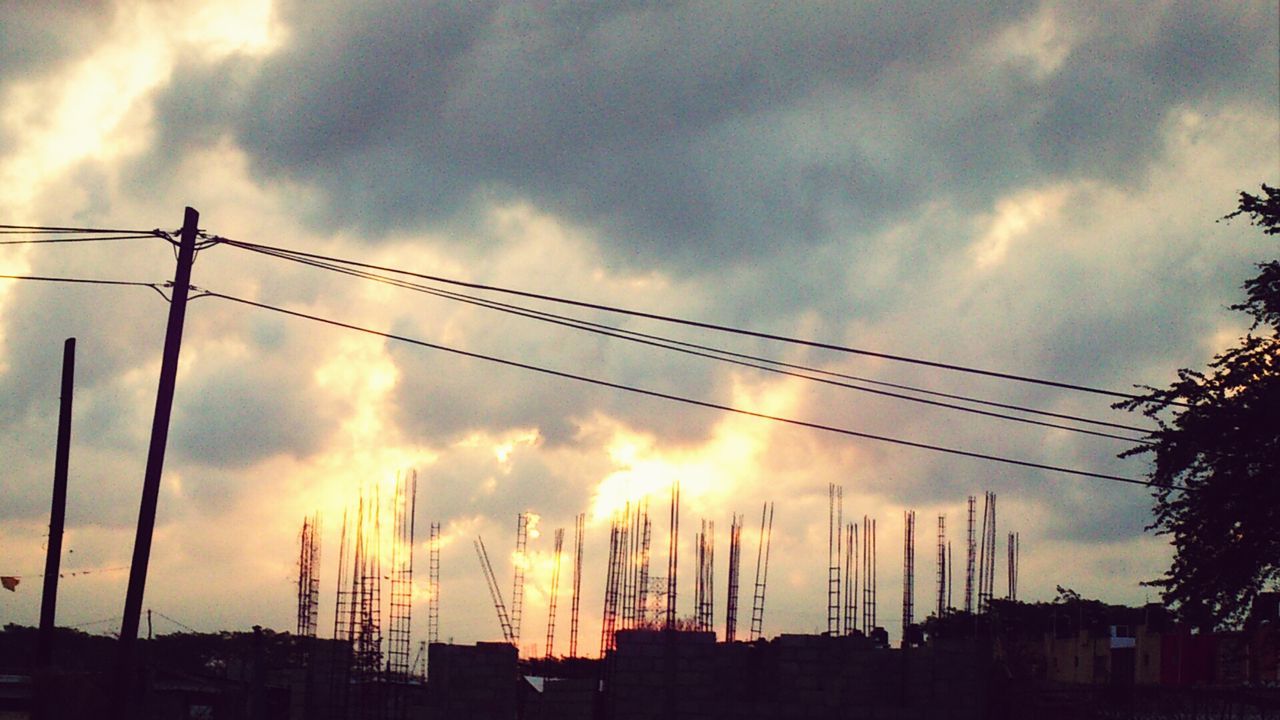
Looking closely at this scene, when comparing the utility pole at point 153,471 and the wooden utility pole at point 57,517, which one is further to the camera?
the wooden utility pole at point 57,517

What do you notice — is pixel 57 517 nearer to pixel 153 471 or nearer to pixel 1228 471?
pixel 153 471

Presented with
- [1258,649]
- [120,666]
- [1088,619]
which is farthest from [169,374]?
[1088,619]

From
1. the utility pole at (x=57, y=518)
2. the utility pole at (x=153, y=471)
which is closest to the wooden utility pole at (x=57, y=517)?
the utility pole at (x=57, y=518)

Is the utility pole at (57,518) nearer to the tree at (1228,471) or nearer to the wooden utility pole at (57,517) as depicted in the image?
the wooden utility pole at (57,517)

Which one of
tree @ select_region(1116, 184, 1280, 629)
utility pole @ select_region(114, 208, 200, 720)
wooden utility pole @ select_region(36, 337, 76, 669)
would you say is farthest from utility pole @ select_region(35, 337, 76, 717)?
tree @ select_region(1116, 184, 1280, 629)

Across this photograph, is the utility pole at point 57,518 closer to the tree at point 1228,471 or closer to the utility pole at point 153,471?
the utility pole at point 153,471

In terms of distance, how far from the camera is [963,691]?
998 inches

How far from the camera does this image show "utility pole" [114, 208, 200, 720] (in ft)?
59.3

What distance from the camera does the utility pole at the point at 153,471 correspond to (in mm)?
18062

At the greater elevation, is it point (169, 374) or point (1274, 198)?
point (1274, 198)

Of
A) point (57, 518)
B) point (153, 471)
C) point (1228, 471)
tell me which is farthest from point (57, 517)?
point (1228, 471)

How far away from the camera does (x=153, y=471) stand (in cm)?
1867

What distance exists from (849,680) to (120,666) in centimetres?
1278

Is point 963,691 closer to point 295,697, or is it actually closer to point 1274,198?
point 1274,198
